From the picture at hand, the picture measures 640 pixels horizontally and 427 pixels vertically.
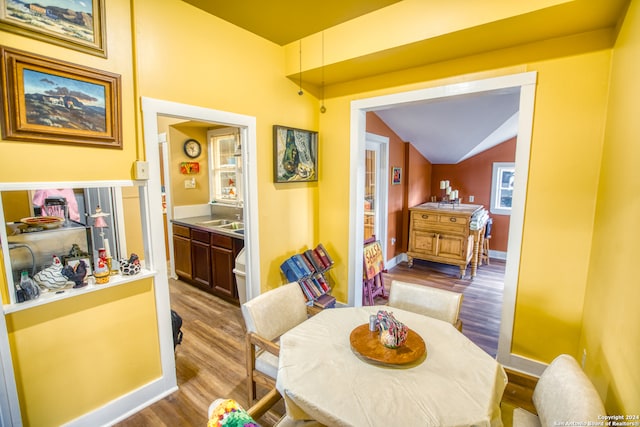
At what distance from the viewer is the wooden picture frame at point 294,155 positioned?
283 cm

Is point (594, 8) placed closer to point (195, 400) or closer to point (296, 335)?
point (296, 335)

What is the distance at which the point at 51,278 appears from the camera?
1.63 metres

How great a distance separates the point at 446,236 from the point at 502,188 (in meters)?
1.85

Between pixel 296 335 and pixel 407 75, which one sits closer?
pixel 296 335

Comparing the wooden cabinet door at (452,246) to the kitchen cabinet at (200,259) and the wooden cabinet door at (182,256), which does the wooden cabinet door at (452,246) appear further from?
the wooden cabinet door at (182,256)

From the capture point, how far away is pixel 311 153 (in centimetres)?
318

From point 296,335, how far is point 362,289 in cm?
191

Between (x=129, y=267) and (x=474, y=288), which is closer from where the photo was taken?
(x=129, y=267)

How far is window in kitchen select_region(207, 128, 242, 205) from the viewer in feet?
14.8

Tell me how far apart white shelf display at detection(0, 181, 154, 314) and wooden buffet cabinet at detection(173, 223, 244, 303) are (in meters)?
1.41

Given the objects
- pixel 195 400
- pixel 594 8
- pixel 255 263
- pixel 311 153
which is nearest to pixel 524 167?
pixel 594 8

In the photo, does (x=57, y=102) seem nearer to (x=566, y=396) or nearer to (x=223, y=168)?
(x=566, y=396)

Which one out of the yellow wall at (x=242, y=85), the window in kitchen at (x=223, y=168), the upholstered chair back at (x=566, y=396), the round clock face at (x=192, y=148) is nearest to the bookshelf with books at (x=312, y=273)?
the yellow wall at (x=242, y=85)

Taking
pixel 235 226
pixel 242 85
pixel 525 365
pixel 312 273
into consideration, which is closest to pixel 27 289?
pixel 242 85
